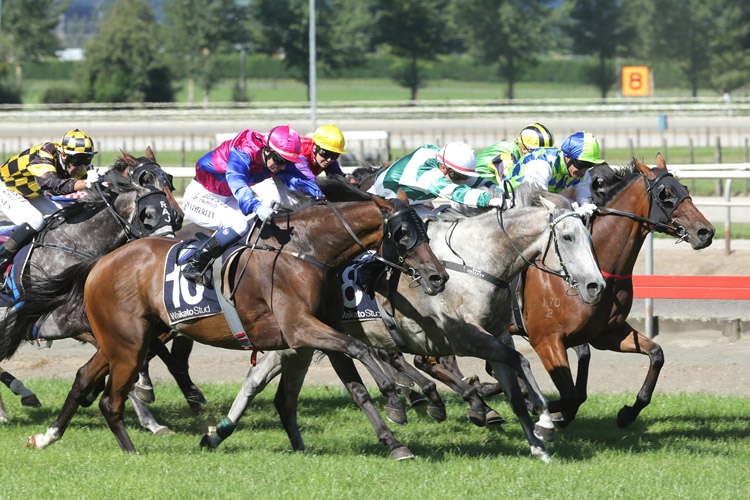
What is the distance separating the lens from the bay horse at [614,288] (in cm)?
650

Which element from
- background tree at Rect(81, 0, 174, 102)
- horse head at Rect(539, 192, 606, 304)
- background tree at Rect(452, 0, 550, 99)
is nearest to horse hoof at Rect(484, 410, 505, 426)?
horse head at Rect(539, 192, 606, 304)

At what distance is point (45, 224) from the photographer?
7.55 m

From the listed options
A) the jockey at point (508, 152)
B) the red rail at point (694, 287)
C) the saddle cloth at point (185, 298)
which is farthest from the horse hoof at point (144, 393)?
the red rail at point (694, 287)

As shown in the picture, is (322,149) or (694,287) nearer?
(322,149)

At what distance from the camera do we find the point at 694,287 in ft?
28.2

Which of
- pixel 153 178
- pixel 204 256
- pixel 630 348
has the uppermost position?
pixel 153 178

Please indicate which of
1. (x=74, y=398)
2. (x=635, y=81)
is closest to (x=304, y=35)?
(x=635, y=81)

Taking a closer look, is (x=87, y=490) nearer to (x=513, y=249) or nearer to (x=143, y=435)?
(x=143, y=435)

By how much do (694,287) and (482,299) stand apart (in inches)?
127

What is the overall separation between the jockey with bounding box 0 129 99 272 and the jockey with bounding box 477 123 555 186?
9.74ft

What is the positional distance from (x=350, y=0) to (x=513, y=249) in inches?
1958

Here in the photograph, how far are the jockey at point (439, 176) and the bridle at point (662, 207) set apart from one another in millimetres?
865

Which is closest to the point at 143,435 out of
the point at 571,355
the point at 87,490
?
the point at 87,490

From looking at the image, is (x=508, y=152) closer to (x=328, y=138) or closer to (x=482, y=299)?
(x=328, y=138)
